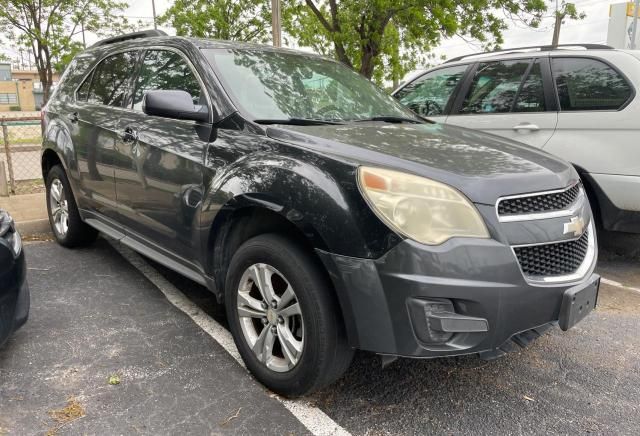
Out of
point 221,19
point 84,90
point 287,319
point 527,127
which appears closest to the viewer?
point 287,319

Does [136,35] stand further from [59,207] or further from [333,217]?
[333,217]

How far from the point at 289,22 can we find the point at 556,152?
36.9ft

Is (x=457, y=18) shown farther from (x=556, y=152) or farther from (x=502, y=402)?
(x=502, y=402)

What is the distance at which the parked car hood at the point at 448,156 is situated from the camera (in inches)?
86.8

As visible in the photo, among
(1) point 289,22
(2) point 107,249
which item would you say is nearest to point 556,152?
(2) point 107,249

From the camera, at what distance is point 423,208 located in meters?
2.12

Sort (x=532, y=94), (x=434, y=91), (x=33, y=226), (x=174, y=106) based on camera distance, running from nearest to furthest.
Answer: (x=174, y=106) → (x=532, y=94) → (x=33, y=226) → (x=434, y=91)

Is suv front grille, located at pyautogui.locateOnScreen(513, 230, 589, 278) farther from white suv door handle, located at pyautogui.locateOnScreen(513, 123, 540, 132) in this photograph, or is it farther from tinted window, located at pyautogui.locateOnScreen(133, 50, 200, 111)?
white suv door handle, located at pyautogui.locateOnScreen(513, 123, 540, 132)

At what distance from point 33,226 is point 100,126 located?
215cm

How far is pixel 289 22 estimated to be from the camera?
46.8 ft

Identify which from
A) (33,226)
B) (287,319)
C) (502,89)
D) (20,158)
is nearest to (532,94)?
(502,89)

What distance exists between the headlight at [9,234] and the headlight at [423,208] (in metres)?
1.89

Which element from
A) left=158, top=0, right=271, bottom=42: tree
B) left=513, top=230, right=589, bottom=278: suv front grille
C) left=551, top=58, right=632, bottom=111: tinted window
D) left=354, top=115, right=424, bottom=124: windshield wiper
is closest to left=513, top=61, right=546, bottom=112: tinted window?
left=551, top=58, right=632, bottom=111: tinted window

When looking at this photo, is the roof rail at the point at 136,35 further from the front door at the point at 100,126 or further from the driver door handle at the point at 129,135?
the driver door handle at the point at 129,135
